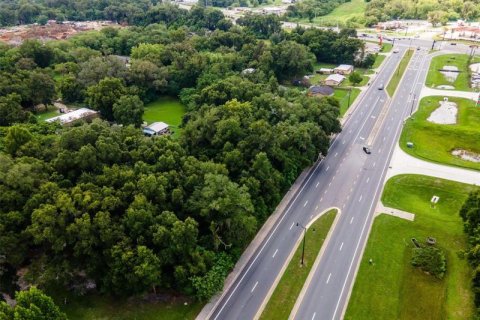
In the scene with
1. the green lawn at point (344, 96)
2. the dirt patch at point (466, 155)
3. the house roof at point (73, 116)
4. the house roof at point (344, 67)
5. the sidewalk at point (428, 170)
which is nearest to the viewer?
the sidewalk at point (428, 170)

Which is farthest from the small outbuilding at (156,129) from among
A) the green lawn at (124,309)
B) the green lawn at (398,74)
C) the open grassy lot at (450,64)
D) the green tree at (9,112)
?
the open grassy lot at (450,64)

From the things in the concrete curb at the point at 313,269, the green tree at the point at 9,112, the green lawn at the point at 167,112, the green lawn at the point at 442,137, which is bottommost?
the concrete curb at the point at 313,269

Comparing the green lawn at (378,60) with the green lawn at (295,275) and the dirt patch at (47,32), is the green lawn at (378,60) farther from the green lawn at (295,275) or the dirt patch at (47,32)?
the dirt patch at (47,32)

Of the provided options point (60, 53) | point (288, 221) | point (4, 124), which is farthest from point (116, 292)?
point (60, 53)

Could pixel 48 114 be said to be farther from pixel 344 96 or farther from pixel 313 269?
pixel 344 96

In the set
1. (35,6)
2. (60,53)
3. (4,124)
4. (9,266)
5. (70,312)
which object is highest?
(35,6)

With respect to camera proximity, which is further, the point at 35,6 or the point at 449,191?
the point at 35,6

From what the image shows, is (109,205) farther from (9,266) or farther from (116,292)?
(9,266)
